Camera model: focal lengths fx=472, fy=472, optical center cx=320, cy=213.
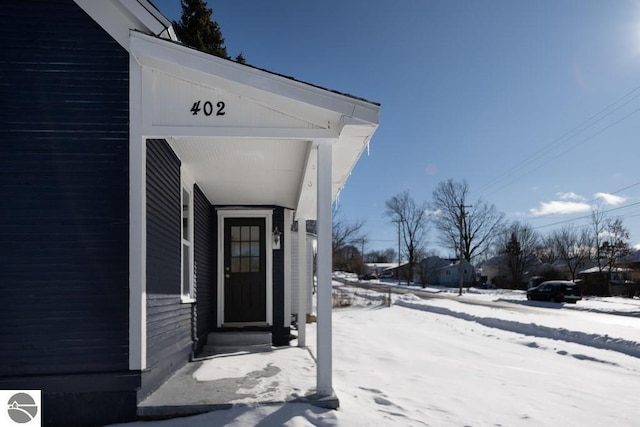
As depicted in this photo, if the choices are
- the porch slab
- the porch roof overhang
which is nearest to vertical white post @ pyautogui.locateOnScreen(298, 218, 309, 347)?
the porch slab

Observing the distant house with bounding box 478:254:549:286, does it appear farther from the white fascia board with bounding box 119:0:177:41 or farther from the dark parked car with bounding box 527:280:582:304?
the white fascia board with bounding box 119:0:177:41

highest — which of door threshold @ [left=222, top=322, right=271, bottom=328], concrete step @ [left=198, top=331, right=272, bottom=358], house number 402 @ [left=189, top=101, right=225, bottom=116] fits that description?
house number 402 @ [left=189, top=101, right=225, bottom=116]

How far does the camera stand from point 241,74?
13.9ft

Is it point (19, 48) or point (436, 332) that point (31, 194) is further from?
point (436, 332)

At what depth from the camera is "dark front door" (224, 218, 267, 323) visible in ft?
29.6

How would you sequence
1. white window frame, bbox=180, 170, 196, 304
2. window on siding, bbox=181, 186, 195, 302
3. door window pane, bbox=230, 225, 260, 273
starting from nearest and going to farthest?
white window frame, bbox=180, 170, 196, 304
window on siding, bbox=181, 186, 195, 302
door window pane, bbox=230, 225, 260, 273

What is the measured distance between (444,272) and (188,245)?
51.7 meters

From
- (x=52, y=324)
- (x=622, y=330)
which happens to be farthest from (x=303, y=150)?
(x=622, y=330)

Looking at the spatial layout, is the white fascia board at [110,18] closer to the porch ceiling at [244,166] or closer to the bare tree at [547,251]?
the porch ceiling at [244,166]

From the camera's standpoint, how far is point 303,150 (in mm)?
5527

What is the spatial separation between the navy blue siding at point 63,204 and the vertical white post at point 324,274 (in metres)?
1.70

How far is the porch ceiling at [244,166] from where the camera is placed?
5290 millimetres

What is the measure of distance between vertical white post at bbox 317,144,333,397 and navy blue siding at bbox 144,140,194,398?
1616 millimetres

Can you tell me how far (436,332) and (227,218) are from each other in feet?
21.2
